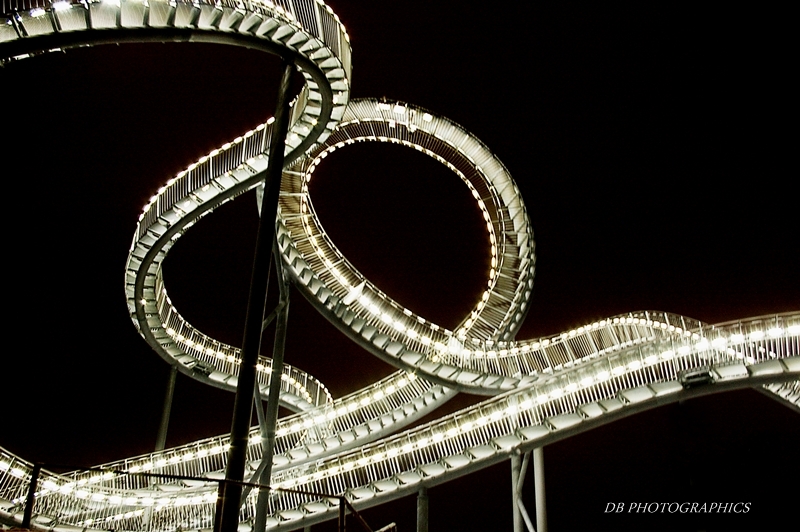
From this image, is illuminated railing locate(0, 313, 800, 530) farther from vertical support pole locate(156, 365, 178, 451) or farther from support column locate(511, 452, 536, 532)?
vertical support pole locate(156, 365, 178, 451)

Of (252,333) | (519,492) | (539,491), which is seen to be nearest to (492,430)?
(519,492)

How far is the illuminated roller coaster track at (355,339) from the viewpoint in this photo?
11609mm

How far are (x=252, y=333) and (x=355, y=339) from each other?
7268 millimetres

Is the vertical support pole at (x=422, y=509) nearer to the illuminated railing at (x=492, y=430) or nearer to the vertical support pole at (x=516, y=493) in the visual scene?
the illuminated railing at (x=492, y=430)

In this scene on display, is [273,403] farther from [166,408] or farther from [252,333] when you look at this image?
[166,408]

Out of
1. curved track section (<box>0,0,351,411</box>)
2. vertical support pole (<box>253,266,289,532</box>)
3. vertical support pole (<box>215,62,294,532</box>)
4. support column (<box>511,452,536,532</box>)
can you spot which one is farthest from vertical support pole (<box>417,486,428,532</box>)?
curved track section (<box>0,0,351,411</box>)

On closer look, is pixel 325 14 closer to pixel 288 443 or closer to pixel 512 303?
pixel 512 303

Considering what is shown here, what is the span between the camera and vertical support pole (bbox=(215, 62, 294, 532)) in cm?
893

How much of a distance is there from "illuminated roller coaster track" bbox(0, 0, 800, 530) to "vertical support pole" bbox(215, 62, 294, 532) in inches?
46.7

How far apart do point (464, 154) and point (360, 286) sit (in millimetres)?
5708

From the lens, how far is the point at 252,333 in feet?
33.8

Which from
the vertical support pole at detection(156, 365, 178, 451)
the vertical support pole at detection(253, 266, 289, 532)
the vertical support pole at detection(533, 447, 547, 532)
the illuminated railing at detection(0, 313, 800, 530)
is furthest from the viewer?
the vertical support pole at detection(156, 365, 178, 451)

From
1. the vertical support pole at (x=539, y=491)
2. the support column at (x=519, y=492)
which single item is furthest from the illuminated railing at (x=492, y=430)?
the vertical support pole at (x=539, y=491)

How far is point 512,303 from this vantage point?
20.6m
